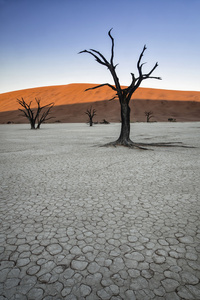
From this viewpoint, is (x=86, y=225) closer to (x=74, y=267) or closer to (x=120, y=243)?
(x=120, y=243)

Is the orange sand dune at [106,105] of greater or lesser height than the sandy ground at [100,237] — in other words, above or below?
above

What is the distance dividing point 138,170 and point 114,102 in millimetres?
58621

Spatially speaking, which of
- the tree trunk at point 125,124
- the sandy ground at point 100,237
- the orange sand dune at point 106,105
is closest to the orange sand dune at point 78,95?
the orange sand dune at point 106,105

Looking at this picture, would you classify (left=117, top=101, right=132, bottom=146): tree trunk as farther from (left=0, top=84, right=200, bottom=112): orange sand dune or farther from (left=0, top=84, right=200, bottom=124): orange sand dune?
(left=0, top=84, right=200, bottom=112): orange sand dune

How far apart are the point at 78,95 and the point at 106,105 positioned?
19073 mm

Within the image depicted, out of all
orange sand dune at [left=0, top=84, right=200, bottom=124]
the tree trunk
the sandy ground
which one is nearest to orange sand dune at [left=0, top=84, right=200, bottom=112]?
orange sand dune at [left=0, top=84, right=200, bottom=124]

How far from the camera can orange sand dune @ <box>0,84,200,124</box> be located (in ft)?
164

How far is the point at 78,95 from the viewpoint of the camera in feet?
245

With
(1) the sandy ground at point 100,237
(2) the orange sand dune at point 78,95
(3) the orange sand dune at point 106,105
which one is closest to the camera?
(1) the sandy ground at point 100,237

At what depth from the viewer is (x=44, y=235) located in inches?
89.1

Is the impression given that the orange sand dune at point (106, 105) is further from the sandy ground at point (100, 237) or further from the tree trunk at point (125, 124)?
the sandy ground at point (100, 237)

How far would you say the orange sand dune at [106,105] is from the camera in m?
50.0

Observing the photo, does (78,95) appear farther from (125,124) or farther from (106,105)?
(125,124)

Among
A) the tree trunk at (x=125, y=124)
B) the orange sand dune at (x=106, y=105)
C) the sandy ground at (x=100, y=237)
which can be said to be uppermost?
the orange sand dune at (x=106, y=105)
